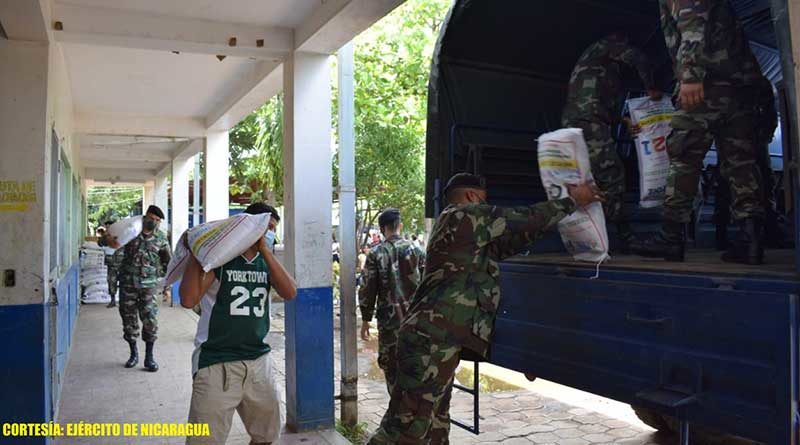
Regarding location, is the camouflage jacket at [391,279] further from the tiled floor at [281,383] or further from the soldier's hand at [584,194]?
the soldier's hand at [584,194]

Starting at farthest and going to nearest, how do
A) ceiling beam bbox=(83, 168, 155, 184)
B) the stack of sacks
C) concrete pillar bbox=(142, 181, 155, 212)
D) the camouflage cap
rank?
1. concrete pillar bbox=(142, 181, 155, 212)
2. ceiling beam bbox=(83, 168, 155, 184)
3. the stack of sacks
4. the camouflage cap

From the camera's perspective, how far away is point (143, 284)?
6.89 metres

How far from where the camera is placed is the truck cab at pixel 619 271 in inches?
73.3

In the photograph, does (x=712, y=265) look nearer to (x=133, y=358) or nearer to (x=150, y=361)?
(x=150, y=361)

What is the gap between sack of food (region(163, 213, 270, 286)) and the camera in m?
2.86

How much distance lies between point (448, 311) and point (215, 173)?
7297 millimetres

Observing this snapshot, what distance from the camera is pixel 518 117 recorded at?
3867 millimetres

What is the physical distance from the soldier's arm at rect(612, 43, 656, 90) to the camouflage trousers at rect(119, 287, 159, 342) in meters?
5.54

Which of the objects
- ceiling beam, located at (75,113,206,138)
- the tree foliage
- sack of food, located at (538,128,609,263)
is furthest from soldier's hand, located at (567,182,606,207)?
ceiling beam, located at (75,113,206,138)

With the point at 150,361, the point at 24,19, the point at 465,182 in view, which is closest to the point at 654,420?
the point at 465,182

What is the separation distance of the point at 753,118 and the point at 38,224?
3.92 metres

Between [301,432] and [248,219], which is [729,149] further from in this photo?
[301,432]

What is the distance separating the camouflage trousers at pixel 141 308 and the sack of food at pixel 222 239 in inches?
169

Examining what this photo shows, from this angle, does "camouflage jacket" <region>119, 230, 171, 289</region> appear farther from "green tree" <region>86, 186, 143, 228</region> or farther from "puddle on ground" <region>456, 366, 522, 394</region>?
"green tree" <region>86, 186, 143, 228</region>
